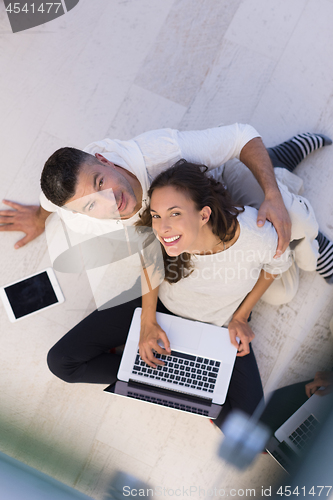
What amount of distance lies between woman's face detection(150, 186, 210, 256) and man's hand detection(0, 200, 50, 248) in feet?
2.51

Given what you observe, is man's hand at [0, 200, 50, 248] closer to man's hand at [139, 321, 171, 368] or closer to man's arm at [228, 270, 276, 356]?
man's hand at [139, 321, 171, 368]

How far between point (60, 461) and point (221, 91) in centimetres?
188

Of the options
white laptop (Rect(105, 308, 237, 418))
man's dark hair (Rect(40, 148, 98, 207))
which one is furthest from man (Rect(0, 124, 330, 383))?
white laptop (Rect(105, 308, 237, 418))

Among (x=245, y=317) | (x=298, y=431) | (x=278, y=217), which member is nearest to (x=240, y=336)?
(x=245, y=317)

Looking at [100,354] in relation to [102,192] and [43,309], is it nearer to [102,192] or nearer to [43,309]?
[43,309]

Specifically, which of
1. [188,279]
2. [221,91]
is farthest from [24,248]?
[221,91]

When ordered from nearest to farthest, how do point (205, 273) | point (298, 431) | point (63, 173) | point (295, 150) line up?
point (63, 173), point (298, 431), point (205, 273), point (295, 150)

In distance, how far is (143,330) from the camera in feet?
4.09

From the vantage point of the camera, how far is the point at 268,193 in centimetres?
112

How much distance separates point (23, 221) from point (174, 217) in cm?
90

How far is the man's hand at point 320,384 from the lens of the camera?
3.27 ft

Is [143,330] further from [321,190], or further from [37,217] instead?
[321,190]

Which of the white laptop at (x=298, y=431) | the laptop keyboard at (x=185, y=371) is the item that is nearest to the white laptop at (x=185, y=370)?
the laptop keyboard at (x=185, y=371)

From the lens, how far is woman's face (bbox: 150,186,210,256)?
0.99 metres
